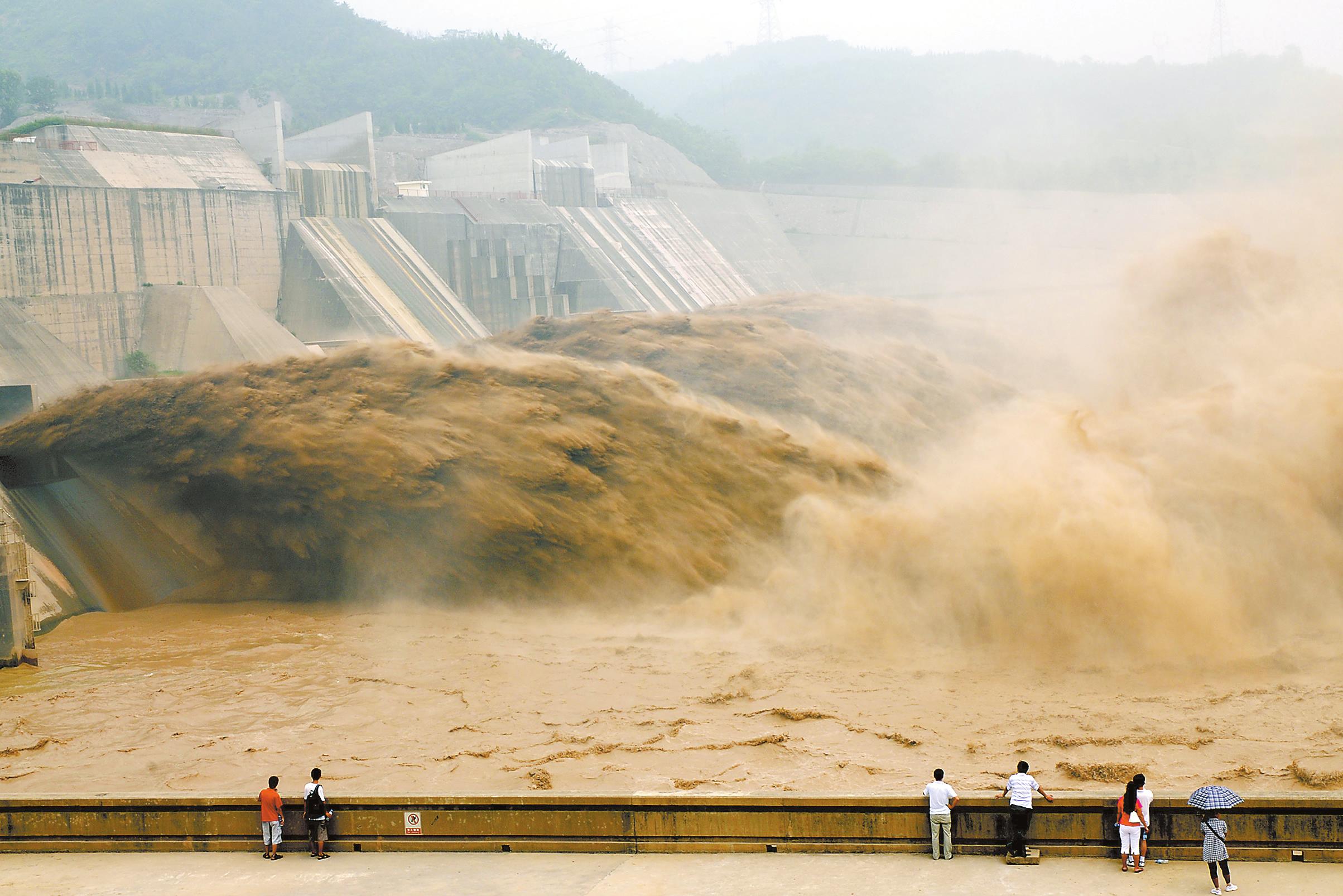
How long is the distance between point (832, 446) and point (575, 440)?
4.89 meters

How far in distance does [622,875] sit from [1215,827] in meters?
4.59

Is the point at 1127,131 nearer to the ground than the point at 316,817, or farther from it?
farther from it

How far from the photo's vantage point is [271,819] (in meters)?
10.3

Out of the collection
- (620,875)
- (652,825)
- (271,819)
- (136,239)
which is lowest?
(620,875)

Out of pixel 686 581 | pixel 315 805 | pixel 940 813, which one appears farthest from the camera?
pixel 686 581

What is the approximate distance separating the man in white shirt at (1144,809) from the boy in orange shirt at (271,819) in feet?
23.3

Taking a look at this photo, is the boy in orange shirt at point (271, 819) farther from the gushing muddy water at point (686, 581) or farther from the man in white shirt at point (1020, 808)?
the man in white shirt at point (1020, 808)

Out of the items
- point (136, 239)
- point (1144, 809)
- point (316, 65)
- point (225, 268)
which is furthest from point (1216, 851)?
point (316, 65)

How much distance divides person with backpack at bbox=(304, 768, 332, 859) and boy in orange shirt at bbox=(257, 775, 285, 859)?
232 mm

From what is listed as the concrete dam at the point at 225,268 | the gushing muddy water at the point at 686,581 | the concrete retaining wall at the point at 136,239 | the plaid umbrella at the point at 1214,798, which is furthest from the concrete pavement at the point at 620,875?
the concrete retaining wall at the point at 136,239

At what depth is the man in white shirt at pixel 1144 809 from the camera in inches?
368

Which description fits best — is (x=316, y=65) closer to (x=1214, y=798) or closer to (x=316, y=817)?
(x=316, y=817)

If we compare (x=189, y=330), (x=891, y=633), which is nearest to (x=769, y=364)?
(x=891, y=633)

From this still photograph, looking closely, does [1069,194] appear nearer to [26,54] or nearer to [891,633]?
[891,633]
